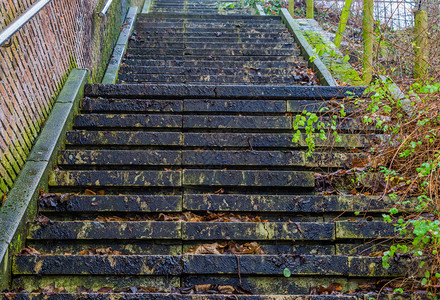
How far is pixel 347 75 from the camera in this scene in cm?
690

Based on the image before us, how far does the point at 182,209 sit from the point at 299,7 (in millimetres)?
15646

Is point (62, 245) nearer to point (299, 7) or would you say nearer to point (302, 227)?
point (302, 227)

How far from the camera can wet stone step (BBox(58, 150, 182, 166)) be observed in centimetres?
401

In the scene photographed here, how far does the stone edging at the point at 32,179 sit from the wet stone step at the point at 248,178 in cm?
126

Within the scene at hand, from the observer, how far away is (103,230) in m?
3.28

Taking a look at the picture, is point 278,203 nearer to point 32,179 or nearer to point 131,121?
point 131,121

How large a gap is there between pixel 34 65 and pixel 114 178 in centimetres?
139

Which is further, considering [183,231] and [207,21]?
[207,21]

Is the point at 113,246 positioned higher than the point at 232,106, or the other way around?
the point at 232,106

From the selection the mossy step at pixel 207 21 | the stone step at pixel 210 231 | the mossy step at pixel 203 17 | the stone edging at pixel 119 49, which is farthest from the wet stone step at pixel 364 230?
the mossy step at pixel 203 17

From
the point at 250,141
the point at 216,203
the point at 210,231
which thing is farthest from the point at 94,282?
the point at 250,141

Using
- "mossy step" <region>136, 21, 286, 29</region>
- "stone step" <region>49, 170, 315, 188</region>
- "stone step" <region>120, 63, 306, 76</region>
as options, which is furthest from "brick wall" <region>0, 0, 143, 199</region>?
"mossy step" <region>136, 21, 286, 29</region>

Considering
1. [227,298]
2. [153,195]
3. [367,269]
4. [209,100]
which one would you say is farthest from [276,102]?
[227,298]

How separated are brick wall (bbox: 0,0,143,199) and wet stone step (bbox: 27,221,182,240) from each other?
0.45 m
